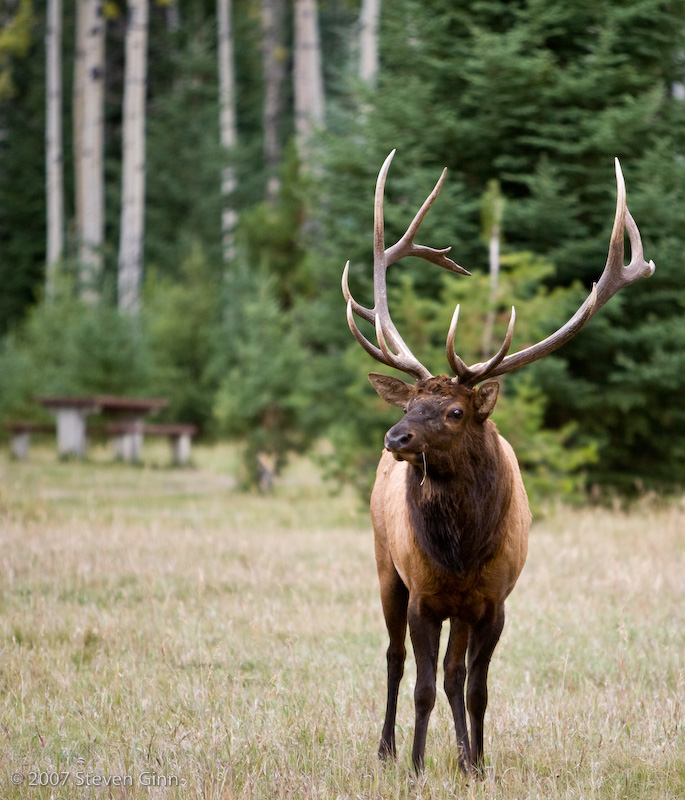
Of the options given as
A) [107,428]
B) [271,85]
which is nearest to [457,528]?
[107,428]

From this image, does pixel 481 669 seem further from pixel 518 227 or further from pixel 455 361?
pixel 518 227

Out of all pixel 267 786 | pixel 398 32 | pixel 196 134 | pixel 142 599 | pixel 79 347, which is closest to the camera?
pixel 267 786

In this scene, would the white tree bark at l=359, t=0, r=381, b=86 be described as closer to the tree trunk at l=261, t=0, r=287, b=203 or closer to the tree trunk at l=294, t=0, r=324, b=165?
the tree trunk at l=294, t=0, r=324, b=165

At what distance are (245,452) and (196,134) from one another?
18605mm

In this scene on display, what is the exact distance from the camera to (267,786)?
3779 mm

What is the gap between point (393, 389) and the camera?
4.30 m

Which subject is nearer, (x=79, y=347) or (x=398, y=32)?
(x=398, y=32)

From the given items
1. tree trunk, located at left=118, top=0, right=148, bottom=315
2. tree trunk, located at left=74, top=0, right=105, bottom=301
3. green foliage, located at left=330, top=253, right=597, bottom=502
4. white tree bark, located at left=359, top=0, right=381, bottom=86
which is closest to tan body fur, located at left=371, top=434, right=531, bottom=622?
green foliage, located at left=330, top=253, right=597, bottom=502

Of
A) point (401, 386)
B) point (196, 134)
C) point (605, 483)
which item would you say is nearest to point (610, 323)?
point (605, 483)

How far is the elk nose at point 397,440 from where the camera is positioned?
3697 millimetres

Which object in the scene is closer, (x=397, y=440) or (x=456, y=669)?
(x=397, y=440)

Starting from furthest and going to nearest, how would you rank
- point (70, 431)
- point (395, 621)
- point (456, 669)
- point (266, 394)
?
point (70, 431) < point (266, 394) < point (395, 621) < point (456, 669)

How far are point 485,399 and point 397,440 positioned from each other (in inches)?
22.3

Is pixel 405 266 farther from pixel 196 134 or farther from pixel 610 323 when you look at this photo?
pixel 196 134
